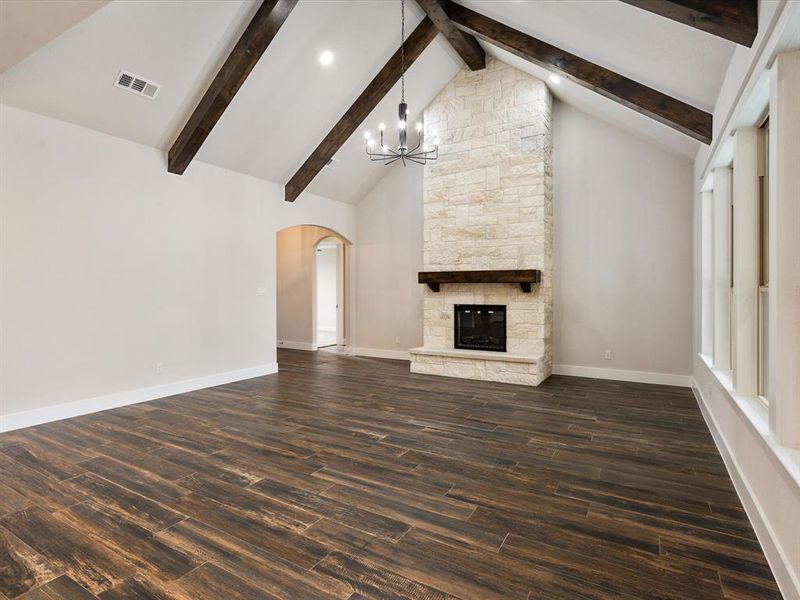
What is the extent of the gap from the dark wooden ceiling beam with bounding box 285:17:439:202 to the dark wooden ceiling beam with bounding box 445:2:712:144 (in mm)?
484

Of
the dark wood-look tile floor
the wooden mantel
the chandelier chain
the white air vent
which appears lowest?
the dark wood-look tile floor

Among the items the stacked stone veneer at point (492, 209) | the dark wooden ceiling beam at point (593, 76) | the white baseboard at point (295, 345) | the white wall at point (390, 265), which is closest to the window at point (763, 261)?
the dark wooden ceiling beam at point (593, 76)

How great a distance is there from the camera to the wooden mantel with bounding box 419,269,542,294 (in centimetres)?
574

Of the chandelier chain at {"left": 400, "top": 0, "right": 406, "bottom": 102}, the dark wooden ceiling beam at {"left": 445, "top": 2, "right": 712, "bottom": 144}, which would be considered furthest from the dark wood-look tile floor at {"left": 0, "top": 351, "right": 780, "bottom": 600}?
the chandelier chain at {"left": 400, "top": 0, "right": 406, "bottom": 102}

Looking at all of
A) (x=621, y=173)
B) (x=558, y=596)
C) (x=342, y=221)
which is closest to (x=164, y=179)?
(x=342, y=221)

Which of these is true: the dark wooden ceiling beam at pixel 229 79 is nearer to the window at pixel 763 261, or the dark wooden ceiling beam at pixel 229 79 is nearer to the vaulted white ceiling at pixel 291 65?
the vaulted white ceiling at pixel 291 65

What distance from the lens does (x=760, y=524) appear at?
2172mm

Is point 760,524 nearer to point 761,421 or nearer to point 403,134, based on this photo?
point 761,421

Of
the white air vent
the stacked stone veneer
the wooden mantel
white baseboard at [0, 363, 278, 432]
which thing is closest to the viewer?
white baseboard at [0, 363, 278, 432]

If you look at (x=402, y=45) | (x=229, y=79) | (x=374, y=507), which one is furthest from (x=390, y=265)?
(x=374, y=507)

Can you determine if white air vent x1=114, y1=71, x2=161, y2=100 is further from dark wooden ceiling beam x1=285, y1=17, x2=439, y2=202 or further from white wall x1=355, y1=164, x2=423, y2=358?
white wall x1=355, y1=164, x2=423, y2=358

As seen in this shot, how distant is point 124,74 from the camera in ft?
13.5

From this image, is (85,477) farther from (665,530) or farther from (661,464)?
(661,464)

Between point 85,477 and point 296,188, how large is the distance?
4919 mm
